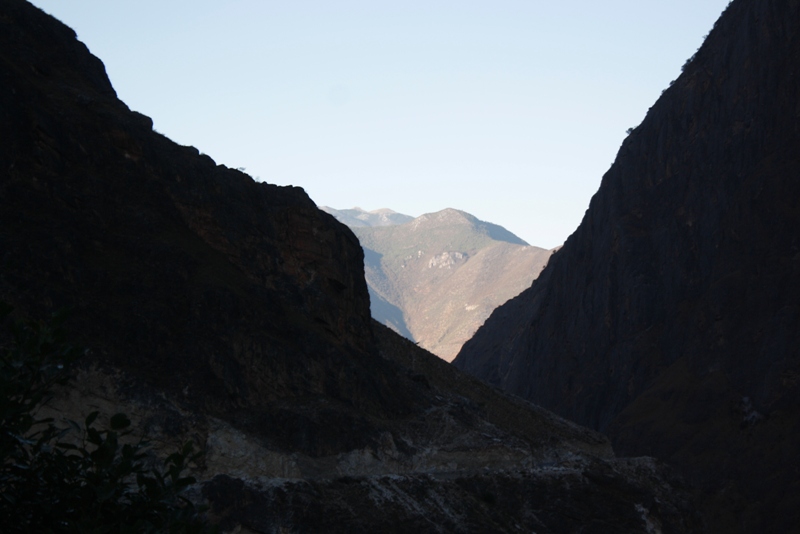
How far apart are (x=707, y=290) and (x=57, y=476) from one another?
64284 mm

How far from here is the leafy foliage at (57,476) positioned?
894cm

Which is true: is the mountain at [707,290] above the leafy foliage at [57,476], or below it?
above

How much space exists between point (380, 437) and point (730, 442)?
2893 centimetres

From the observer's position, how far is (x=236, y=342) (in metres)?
36.5

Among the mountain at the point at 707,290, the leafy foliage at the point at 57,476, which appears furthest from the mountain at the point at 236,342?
the leafy foliage at the point at 57,476

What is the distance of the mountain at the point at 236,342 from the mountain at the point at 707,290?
626 inches

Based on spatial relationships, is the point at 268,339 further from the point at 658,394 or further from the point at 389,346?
the point at 658,394

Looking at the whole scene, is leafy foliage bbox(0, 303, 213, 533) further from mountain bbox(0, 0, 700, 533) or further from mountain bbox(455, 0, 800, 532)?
mountain bbox(455, 0, 800, 532)

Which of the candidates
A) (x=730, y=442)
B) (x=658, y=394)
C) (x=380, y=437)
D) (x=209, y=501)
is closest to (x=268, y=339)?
(x=380, y=437)

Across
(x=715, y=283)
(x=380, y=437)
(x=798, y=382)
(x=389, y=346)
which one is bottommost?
(x=380, y=437)

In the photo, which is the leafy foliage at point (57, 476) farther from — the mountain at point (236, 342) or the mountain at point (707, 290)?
the mountain at point (707, 290)

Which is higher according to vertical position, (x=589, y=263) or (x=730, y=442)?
(x=589, y=263)

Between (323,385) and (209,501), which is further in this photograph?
(323,385)

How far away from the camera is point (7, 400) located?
895cm
